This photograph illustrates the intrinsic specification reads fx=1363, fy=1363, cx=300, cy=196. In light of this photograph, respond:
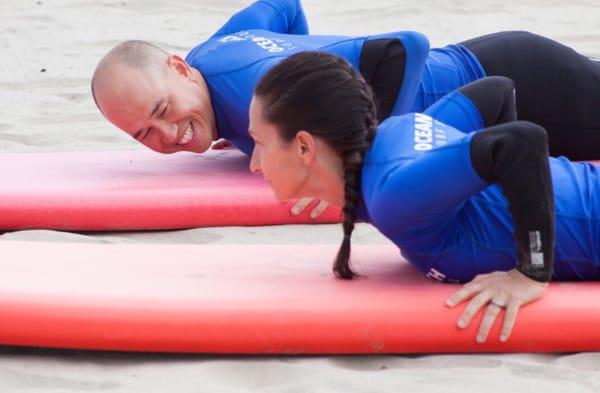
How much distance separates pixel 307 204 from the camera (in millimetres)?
3861

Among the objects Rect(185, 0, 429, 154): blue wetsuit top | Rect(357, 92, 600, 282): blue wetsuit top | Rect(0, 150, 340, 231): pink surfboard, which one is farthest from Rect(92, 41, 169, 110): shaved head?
Rect(357, 92, 600, 282): blue wetsuit top

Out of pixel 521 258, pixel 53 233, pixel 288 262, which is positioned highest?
pixel 521 258

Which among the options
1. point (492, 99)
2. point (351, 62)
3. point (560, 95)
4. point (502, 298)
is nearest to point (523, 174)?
point (502, 298)

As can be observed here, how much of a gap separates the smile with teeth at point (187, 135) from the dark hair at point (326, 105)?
3.64 ft

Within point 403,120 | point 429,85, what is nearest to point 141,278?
point 403,120

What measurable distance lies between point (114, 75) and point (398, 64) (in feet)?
2.60

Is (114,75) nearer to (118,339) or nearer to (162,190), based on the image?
(162,190)

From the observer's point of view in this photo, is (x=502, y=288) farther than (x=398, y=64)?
No

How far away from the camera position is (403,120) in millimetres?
2881

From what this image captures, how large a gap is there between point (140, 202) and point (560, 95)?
1244 mm

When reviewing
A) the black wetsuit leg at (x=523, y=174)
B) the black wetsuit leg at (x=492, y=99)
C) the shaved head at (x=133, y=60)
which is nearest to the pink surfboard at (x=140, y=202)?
the shaved head at (x=133, y=60)

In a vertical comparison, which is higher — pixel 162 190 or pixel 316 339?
pixel 316 339

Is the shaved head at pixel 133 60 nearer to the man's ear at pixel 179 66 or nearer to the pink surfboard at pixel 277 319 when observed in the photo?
the man's ear at pixel 179 66

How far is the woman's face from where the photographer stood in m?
2.80
